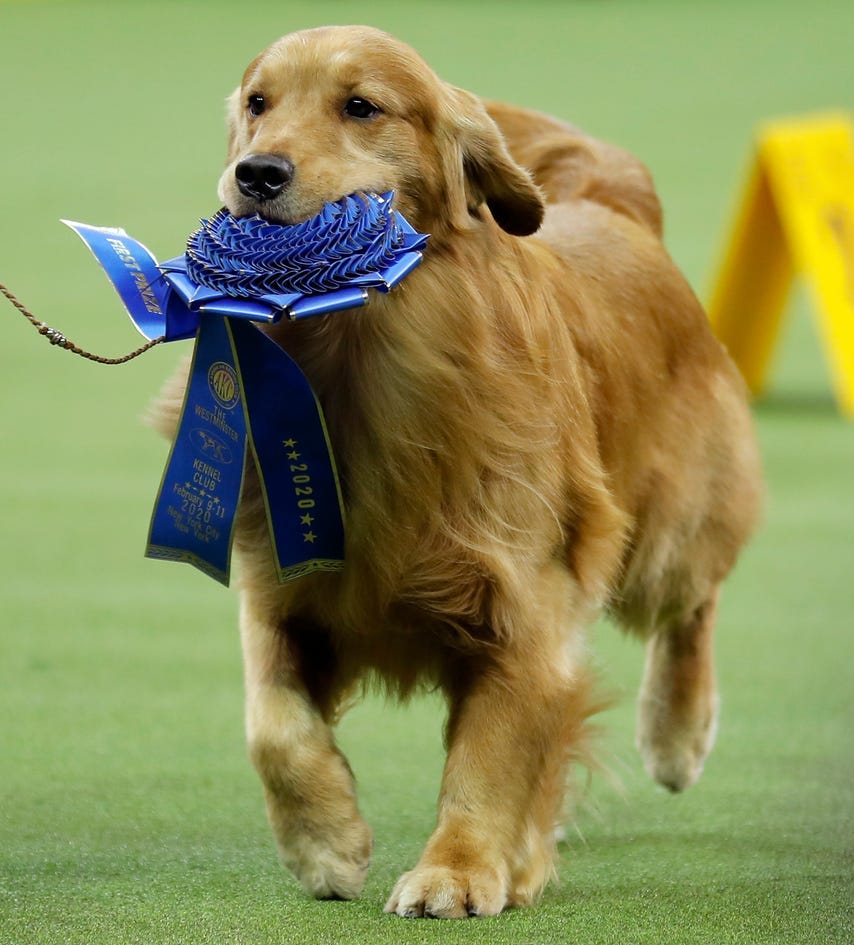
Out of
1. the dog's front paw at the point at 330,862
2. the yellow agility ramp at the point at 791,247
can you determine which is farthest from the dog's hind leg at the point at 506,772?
the yellow agility ramp at the point at 791,247

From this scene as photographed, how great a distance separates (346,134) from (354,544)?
30.1 inches

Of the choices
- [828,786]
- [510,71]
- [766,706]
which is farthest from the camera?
[510,71]

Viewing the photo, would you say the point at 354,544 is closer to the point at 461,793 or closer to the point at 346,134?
the point at 461,793

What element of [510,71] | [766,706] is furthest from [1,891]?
[510,71]

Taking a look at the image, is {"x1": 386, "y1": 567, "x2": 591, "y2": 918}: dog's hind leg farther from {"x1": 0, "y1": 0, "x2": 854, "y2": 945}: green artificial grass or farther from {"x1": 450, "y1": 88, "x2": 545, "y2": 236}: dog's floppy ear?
{"x1": 450, "y1": 88, "x2": 545, "y2": 236}: dog's floppy ear

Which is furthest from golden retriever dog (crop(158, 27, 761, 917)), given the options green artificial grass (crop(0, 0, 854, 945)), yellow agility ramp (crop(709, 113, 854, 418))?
yellow agility ramp (crop(709, 113, 854, 418))

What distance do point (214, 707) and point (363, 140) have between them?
2.52m

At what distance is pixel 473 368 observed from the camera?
3.24 metres

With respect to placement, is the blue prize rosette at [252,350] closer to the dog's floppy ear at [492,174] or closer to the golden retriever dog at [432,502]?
the golden retriever dog at [432,502]

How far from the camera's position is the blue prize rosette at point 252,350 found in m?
2.86

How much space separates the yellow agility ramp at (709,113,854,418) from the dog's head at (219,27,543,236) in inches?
261

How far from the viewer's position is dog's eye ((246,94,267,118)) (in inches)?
123

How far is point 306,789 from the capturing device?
124 inches

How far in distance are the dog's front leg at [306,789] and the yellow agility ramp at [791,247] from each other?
694cm
